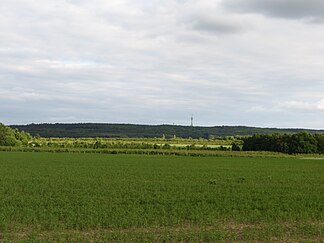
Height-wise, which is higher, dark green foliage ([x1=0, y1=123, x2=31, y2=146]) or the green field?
dark green foliage ([x1=0, y1=123, x2=31, y2=146])

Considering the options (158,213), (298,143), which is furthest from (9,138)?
(158,213)

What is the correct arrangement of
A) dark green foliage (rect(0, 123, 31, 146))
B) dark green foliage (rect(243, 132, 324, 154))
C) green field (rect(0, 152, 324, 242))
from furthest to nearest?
dark green foliage (rect(0, 123, 31, 146)) < dark green foliage (rect(243, 132, 324, 154)) < green field (rect(0, 152, 324, 242))

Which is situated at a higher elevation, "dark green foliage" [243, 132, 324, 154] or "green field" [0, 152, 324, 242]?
"dark green foliage" [243, 132, 324, 154]

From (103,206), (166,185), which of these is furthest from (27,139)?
(103,206)

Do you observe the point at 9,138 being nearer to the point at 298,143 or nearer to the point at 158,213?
the point at 298,143

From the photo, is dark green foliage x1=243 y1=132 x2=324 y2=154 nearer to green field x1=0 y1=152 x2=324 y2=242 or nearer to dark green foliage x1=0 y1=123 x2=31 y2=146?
dark green foliage x1=0 y1=123 x2=31 y2=146

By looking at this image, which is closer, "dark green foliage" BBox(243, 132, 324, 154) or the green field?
the green field

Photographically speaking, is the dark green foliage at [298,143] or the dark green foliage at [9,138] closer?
the dark green foliage at [298,143]

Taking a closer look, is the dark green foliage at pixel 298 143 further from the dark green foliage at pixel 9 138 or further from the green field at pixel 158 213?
the green field at pixel 158 213

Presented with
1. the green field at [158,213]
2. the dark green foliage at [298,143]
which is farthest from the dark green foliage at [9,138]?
the green field at [158,213]

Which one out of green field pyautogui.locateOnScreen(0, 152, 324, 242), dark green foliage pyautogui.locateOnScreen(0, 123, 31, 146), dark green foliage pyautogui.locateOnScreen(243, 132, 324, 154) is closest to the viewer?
green field pyautogui.locateOnScreen(0, 152, 324, 242)

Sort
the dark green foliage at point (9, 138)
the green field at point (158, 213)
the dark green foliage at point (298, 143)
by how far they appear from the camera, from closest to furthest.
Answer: the green field at point (158, 213)
the dark green foliage at point (298, 143)
the dark green foliage at point (9, 138)

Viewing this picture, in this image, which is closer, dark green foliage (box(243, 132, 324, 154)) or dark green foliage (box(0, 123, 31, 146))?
dark green foliage (box(243, 132, 324, 154))

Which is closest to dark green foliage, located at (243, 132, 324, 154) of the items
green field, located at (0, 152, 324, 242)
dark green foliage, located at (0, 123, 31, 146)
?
dark green foliage, located at (0, 123, 31, 146)
